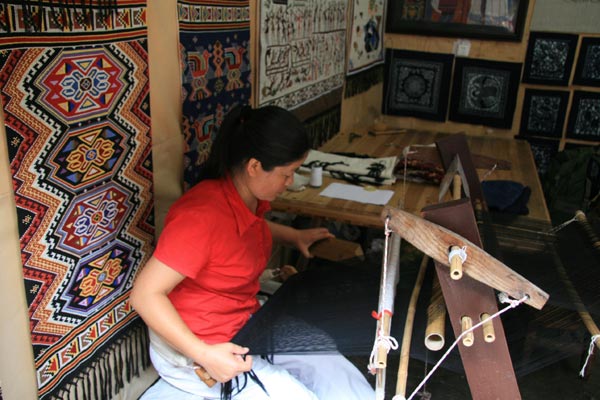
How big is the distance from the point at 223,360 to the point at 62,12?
2.66 ft

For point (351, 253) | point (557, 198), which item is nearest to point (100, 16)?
point (351, 253)

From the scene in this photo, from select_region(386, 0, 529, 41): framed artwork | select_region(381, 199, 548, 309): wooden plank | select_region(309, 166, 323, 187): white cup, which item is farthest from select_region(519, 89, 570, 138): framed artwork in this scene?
select_region(381, 199, 548, 309): wooden plank

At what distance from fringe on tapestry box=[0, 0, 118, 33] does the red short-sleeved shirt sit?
0.46m

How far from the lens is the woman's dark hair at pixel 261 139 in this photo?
1.35 m

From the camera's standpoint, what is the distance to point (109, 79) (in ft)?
4.19

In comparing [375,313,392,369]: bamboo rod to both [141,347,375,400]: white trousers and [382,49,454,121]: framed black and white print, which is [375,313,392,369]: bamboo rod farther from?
[382,49,454,121]: framed black and white print

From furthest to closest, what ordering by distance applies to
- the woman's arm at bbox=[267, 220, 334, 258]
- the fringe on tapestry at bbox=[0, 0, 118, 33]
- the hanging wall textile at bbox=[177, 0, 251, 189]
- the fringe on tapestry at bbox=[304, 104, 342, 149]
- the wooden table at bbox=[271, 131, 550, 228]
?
the fringe on tapestry at bbox=[304, 104, 342, 149] → the wooden table at bbox=[271, 131, 550, 228] → the woman's arm at bbox=[267, 220, 334, 258] → the hanging wall textile at bbox=[177, 0, 251, 189] → the fringe on tapestry at bbox=[0, 0, 118, 33]

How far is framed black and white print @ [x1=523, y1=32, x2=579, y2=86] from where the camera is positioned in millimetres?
4043

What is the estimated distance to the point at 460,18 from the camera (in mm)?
4156

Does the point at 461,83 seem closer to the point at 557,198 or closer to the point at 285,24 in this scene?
the point at 557,198

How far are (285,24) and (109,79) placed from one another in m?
1.26

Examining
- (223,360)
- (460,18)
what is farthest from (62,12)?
(460,18)

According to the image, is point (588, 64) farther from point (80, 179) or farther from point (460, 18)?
point (80, 179)

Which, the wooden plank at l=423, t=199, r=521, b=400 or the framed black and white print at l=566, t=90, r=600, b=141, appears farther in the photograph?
the framed black and white print at l=566, t=90, r=600, b=141
